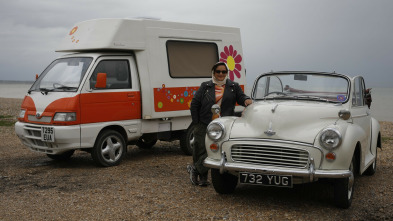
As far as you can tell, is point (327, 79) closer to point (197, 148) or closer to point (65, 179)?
point (197, 148)

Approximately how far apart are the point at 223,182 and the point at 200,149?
27.8 inches

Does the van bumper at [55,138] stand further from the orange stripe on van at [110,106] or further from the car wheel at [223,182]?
the car wheel at [223,182]

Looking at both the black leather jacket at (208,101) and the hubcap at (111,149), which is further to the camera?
the hubcap at (111,149)

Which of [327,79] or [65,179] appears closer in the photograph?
[327,79]

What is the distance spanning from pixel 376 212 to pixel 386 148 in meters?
6.39

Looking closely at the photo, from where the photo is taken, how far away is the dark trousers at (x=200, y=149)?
6.91 meters

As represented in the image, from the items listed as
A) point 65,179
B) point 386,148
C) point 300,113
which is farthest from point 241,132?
point 386,148

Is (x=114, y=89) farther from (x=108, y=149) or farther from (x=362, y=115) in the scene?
(x=362, y=115)

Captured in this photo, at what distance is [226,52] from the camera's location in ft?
35.9

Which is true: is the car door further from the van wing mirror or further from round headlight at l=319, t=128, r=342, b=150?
the van wing mirror

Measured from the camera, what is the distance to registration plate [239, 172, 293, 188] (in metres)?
5.53

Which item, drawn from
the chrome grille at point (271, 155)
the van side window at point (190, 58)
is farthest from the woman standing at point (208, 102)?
the van side window at point (190, 58)

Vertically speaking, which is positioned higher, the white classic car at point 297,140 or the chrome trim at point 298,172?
the white classic car at point 297,140

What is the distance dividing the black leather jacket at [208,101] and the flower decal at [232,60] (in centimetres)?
383
